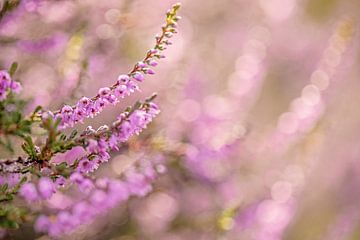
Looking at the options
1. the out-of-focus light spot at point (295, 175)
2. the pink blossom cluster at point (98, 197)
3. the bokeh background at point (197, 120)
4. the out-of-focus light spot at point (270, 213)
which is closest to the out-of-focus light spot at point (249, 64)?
the bokeh background at point (197, 120)

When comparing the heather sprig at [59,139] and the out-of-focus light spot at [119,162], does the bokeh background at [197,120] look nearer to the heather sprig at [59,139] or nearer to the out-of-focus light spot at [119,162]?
the out-of-focus light spot at [119,162]

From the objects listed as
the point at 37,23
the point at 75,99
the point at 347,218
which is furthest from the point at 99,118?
the point at 347,218

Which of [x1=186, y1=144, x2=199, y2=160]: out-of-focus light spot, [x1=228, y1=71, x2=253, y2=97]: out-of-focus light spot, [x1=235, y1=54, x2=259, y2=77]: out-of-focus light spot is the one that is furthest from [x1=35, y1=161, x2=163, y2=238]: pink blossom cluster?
[x1=235, y1=54, x2=259, y2=77]: out-of-focus light spot

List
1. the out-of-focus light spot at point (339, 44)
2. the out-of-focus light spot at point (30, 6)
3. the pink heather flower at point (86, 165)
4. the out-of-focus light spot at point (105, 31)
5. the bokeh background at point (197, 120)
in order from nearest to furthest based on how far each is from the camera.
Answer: the pink heather flower at point (86, 165), the out-of-focus light spot at point (30, 6), the bokeh background at point (197, 120), the out-of-focus light spot at point (105, 31), the out-of-focus light spot at point (339, 44)

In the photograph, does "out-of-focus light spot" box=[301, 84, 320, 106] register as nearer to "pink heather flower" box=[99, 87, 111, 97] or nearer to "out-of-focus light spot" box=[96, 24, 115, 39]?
"out-of-focus light spot" box=[96, 24, 115, 39]

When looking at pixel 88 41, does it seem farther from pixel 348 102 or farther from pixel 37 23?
pixel 348 102
